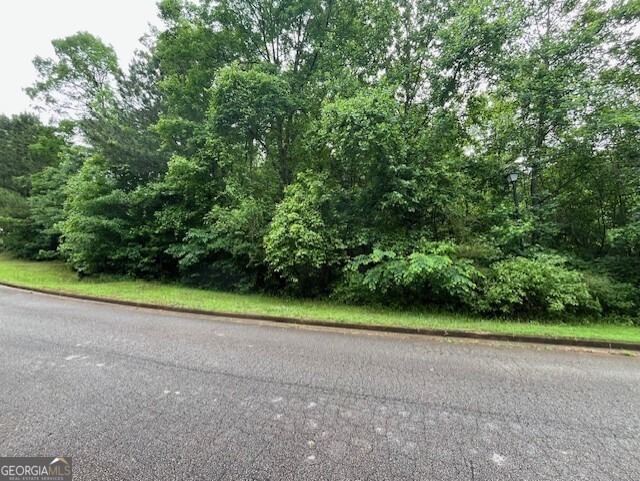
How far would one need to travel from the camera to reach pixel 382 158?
7.86 m

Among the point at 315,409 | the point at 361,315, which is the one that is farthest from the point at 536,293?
the point at 315,409

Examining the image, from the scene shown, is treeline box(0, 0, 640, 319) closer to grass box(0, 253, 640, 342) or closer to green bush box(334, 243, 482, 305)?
green bush box(334, 243, 482, 305)

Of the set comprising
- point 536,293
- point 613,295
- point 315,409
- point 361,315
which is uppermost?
point 613,295

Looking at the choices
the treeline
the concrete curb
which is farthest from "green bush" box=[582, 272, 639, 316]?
the concrete curb

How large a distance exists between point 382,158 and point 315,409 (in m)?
6.79

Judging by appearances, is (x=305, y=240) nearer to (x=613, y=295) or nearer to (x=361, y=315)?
(x=361, y=315)

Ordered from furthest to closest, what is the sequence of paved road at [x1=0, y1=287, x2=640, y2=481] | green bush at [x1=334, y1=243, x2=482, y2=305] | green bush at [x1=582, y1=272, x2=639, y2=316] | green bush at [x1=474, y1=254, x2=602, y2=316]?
green bush at [x1=582, y1=272, x2=639, y2=316], green bush at [x1=334, y1=243, x2=482, y2=305], green bush at [x1=474, y1=254, x2=602, y2=316], paved road at [x1=0, y1=287, x2=640, y2=481]

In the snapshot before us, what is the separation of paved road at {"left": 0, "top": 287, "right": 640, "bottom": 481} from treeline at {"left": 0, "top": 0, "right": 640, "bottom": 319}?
3.18 metres

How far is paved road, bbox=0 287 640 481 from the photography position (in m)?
1.94

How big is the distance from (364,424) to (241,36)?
1353 cm

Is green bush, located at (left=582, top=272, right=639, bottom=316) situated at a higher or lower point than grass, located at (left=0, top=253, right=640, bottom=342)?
higher

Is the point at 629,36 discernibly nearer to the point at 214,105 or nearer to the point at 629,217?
the point at 629,217

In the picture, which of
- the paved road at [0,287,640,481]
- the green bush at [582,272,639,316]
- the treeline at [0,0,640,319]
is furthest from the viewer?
the treeline at [0,0,640,319]

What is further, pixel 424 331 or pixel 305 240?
pixel 305 240
